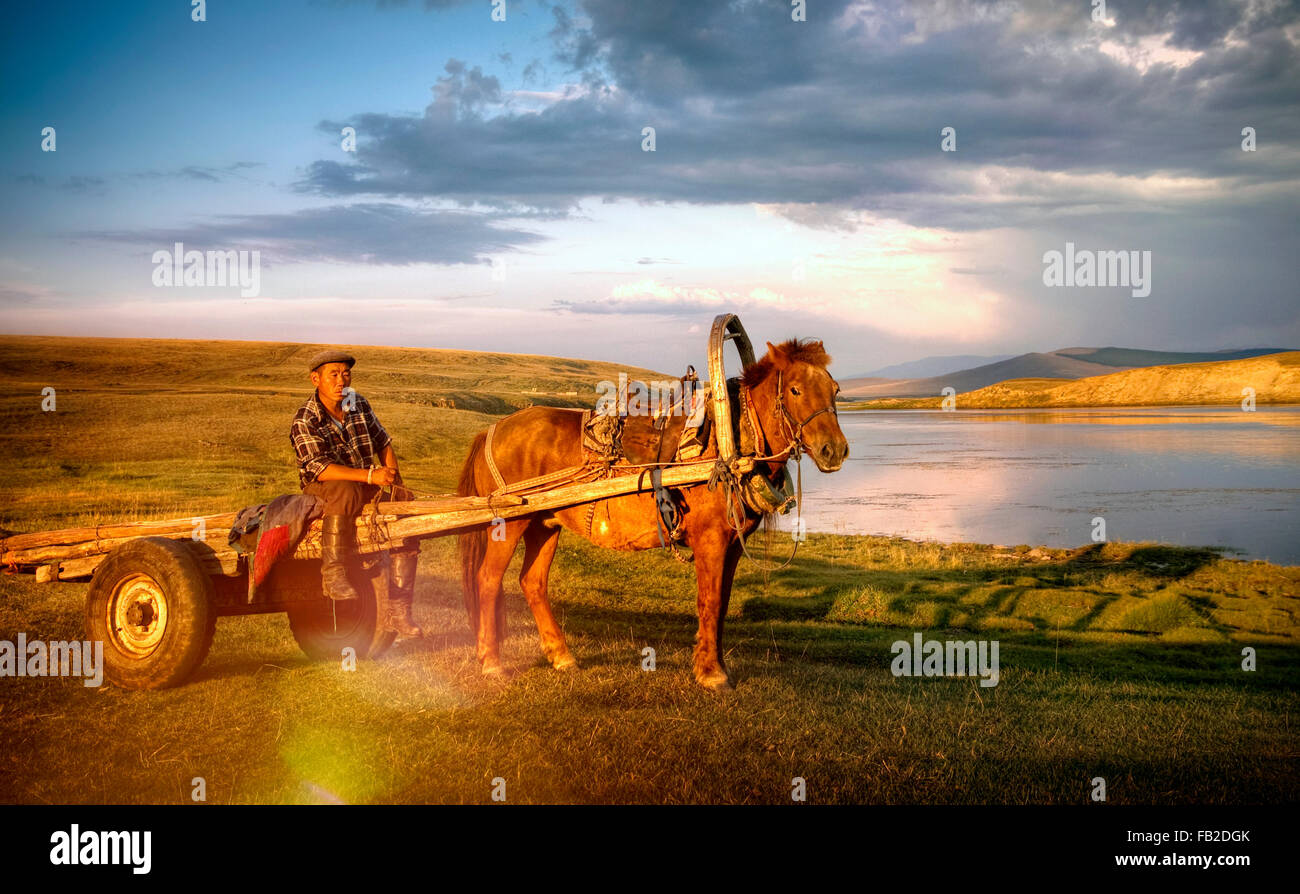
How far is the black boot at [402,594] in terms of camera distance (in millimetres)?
9492

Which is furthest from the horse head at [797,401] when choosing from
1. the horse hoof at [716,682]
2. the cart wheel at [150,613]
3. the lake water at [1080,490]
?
the lake water at [1080,490]

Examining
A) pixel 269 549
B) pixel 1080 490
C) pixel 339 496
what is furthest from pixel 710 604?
pixel 1080 490

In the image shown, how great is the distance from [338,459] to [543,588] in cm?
243

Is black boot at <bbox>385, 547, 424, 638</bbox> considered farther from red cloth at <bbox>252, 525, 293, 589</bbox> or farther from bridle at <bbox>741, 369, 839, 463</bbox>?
bridle at <bbox>741, 369, 839, 463</bbox>

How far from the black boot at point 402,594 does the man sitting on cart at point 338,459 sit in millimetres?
1095

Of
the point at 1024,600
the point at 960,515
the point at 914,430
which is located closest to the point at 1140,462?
the point at 960,515

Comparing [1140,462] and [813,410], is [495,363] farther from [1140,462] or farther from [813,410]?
[813,410]

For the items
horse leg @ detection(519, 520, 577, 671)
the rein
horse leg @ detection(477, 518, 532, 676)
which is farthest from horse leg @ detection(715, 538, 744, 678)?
horse leg @ detection(477, 518, 532, 676)

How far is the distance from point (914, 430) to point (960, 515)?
66.6 m

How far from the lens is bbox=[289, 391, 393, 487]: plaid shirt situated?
7.75m

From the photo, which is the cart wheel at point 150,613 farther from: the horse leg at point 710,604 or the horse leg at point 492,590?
the horse leg at point 710,604

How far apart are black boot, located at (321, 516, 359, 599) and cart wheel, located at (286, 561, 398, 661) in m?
0.42

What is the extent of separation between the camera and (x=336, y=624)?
26.8 ft

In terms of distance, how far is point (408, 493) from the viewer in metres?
9.07
